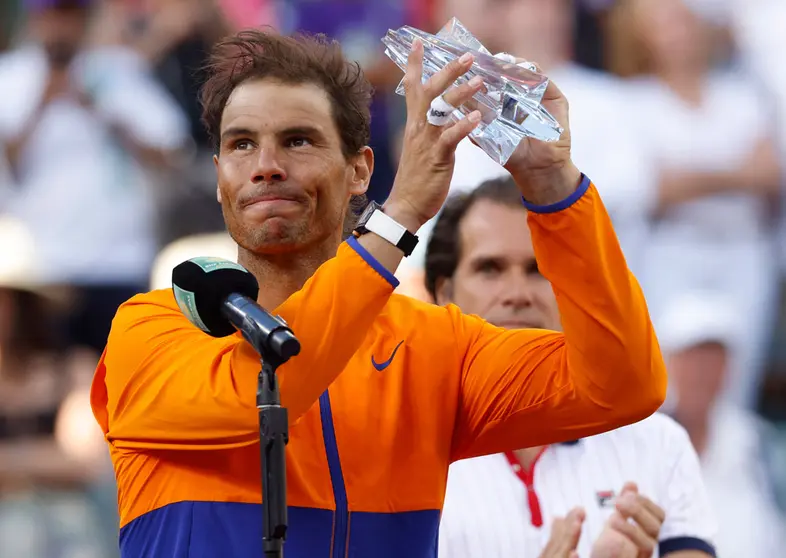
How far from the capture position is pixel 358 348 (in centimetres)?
292

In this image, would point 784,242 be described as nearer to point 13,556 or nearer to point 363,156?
point 13,556

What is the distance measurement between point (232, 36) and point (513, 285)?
1154mm

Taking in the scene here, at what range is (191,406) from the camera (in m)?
2.77

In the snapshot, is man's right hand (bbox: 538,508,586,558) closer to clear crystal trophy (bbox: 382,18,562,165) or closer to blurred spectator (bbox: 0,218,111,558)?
clear crystal trophy (bbox: 382,18,562,165)

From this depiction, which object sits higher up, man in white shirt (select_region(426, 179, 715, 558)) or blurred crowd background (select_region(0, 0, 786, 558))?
blurred crowd background (select_region(0, 0, 786, 558))

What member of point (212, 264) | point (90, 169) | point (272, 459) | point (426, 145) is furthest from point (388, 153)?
point (272, 459)

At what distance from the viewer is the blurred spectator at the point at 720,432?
6.41m

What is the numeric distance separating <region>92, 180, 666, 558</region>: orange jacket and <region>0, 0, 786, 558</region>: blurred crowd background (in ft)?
12.9

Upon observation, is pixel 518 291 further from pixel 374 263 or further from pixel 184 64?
pixel 184 64

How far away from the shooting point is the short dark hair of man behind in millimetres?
4449

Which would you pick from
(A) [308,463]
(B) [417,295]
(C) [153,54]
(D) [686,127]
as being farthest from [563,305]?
(C) [153,54]

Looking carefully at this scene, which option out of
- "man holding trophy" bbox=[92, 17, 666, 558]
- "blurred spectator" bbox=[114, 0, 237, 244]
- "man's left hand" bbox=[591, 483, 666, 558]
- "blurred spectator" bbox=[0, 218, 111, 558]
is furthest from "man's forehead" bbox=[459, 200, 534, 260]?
"blurred spectator" bbox=[114, 0, 237, 244]

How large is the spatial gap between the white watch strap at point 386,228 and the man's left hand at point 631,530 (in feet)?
4.46

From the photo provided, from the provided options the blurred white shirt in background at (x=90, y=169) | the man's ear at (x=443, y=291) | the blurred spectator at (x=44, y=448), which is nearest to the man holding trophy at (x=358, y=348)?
the man's ear at (x=443, y=291)
